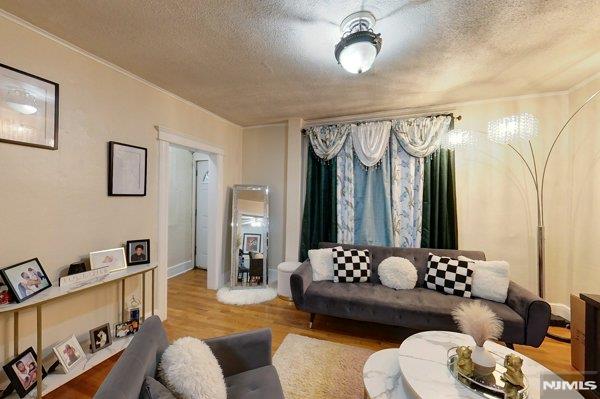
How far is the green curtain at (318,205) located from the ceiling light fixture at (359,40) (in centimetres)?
190

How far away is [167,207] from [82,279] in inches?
40.7

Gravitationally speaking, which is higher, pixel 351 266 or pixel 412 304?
pixel 351 266

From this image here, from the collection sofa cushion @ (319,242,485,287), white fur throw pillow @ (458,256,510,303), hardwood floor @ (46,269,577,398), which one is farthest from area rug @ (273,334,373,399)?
white fur throw pillow @ (458,256,510,303)

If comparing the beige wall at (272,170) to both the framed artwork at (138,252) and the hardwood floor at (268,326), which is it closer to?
the hardwood floor at (268,326)

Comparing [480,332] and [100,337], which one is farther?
[100,337]

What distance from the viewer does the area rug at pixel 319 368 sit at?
175 cm

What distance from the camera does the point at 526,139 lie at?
96.0 inches

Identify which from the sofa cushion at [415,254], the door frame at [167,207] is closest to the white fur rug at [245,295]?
the door frame at [167,207]

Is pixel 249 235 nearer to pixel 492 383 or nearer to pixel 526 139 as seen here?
pixel 492 383

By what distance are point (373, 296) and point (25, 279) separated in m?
2.66

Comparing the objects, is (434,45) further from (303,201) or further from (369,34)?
(303,201)

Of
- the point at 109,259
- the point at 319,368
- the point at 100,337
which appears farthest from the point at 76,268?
the point at 319,368

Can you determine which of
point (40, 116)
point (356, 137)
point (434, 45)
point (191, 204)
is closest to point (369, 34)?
point (434, 45)

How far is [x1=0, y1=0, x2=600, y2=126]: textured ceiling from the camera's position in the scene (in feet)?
4.96
